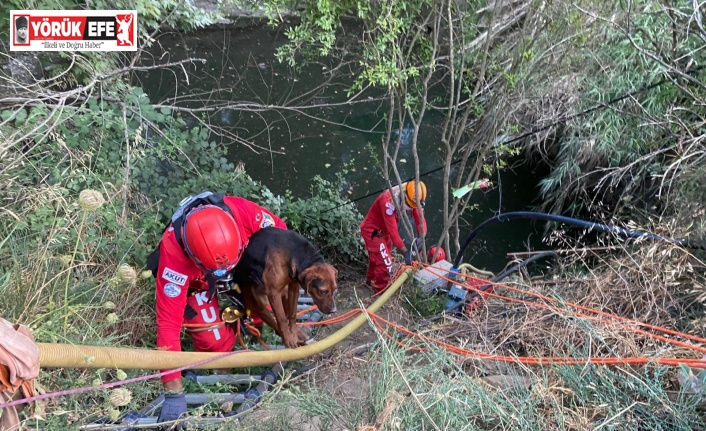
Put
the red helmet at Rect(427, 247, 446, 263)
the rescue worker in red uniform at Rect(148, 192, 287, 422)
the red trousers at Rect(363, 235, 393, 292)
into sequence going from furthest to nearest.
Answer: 1. the red trousers at Rect(363, 235, 393, 292)
2. the red helmet at Rect(427, 247, 446, 263)
3. the rescue worker in red uniform at Rect(148, 192, 287, 422)

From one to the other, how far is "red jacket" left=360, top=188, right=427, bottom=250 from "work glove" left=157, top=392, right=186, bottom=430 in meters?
3.44

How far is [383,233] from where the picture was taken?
21.9 ft

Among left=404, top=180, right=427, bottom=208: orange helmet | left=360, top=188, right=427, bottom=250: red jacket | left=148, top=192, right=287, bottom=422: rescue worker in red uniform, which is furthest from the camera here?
left=360, top=188, right=427, bottom=250: red jacket

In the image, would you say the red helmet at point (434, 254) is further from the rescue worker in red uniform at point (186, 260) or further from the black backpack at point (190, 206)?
the black backpack at point (190, 206)

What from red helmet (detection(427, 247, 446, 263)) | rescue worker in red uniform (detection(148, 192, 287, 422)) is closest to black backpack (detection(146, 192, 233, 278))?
rescue worker in red uniform (detection(148, 192, 287, 422))

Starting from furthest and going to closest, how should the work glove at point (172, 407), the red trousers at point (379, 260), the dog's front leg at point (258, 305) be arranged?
the red trousers at point (379, 260), the dog's front leg at point (258, 305), the work glove at point (172, 407)

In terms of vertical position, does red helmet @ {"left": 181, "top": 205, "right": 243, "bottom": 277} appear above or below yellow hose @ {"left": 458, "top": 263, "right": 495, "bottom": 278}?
above

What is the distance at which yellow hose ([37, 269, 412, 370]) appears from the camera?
7.25 ft

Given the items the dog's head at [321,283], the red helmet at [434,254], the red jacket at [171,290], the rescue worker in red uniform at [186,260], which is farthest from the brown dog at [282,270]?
the red helmet at [434,254]

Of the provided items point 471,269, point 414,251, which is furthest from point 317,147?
point 471,269

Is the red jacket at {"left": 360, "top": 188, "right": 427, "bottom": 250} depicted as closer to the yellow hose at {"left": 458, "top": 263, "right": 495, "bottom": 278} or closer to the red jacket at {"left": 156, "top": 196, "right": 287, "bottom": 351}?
the yellow hose at {"left": 458, "top": 263, "right": 495, "bottom": 278}

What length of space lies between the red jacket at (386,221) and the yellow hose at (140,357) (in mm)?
2525

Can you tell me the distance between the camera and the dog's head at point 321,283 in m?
3.76

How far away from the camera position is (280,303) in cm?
382
